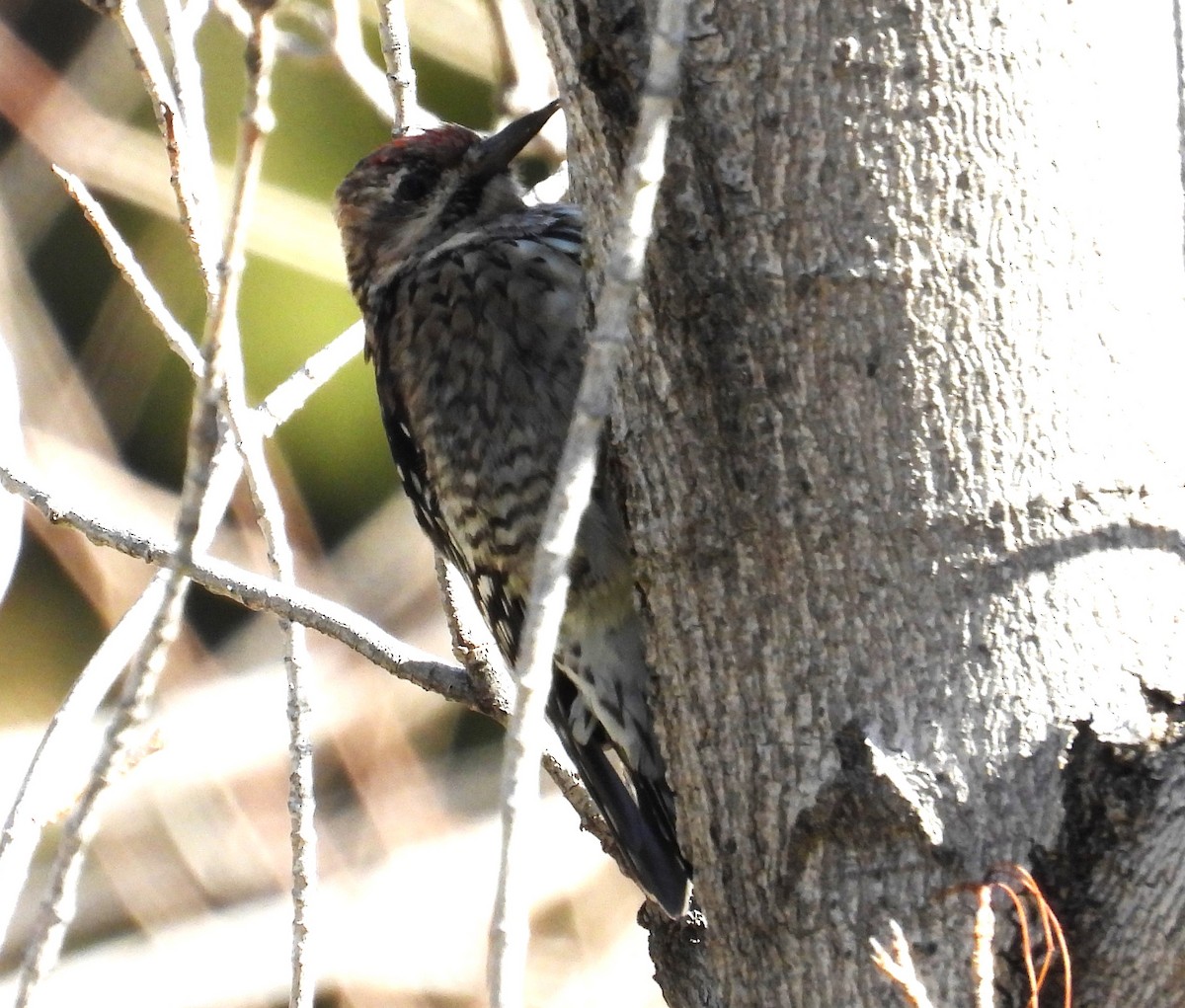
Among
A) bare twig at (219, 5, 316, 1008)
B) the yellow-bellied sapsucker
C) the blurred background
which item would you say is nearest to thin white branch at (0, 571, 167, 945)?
bare twig at (219, 5, 316, 1008)

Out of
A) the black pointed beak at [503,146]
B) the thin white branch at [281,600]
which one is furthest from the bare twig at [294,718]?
the black pointed beak at [503,146]

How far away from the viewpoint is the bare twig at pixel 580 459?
106 centimetres

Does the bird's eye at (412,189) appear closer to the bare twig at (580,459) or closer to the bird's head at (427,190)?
the bird's head at (427,190)

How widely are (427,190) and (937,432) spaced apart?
197 cm

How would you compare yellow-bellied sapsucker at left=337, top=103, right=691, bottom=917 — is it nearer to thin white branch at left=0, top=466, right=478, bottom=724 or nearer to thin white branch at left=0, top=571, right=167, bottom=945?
thin white branch at left=0, top=466, right=478, bottom=724

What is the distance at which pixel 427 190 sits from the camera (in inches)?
128

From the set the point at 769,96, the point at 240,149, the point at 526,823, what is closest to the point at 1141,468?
the point at 769,96

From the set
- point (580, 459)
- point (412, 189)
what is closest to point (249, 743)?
point (412, 189)

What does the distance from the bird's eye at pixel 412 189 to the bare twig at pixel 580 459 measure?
2.16 m

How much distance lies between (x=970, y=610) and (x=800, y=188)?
16.7 inches

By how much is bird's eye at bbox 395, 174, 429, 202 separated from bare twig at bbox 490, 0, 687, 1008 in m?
2.16

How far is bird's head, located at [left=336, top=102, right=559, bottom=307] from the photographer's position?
125 inches

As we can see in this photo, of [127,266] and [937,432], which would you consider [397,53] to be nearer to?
[127,266]

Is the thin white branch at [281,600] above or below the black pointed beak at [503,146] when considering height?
below
